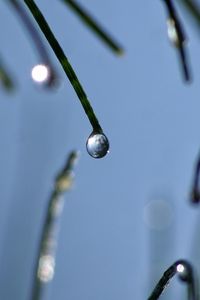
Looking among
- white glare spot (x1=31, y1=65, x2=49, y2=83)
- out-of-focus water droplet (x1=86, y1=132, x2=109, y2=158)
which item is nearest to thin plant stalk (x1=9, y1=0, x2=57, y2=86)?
white glare spot (x1=31, y1=65, x2=49, y2=83)

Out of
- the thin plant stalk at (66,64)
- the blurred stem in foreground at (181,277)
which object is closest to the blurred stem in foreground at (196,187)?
the blurred stem in foreground at (181,277)

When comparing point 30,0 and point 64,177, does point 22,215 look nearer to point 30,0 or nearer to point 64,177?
point 64,177

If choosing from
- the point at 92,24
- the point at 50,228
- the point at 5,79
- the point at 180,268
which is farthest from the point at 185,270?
the point at 5,79

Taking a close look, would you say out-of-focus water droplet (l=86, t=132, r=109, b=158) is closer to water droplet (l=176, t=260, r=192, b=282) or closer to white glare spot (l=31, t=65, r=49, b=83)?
water droplet (l=176, t=260, r=192, b=282)

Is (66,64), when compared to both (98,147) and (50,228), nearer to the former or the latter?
(98,147)

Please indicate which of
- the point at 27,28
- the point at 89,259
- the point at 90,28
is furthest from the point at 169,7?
the point at 89,259
